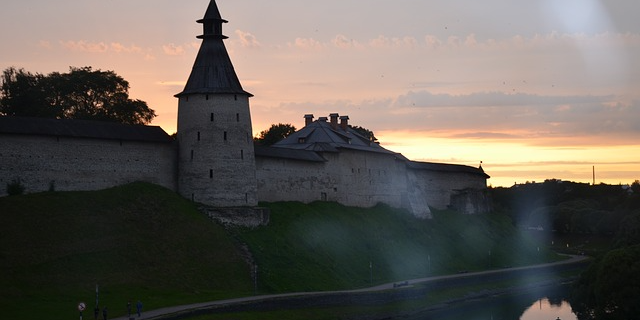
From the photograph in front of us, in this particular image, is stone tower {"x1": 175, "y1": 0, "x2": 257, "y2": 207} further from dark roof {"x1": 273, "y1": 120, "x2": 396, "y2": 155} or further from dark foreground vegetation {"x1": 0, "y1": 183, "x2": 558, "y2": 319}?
dark roof {"x1": 273, "y1": 120, "x2": 396, "y2": 155}

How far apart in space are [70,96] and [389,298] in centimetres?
2994

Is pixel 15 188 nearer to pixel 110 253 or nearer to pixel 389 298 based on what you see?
pixel 110 253

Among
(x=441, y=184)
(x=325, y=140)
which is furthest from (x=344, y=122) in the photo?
(x=441, y=184)

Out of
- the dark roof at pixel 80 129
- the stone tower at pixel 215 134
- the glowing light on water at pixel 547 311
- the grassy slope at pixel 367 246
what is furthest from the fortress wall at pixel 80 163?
the glowing light on water at pixel 547 311

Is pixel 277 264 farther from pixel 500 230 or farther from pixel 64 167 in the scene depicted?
pixel 500 230

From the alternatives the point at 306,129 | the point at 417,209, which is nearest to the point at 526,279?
the point at 417,209

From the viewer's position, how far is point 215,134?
61.3 meters

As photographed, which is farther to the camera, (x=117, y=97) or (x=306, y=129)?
(x=306, y=129)

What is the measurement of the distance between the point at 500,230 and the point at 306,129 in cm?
2068

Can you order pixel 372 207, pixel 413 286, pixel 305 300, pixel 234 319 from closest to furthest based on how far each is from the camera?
pixel 234 319 < pixel 305 300 < pixel 413 286 < pixel 372 207

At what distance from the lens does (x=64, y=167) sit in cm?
5597

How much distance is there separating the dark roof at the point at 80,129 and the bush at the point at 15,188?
2528mm

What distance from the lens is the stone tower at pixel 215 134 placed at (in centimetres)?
6112

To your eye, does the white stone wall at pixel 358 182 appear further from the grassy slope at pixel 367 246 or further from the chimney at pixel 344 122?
the chimney at pixel 344 122
